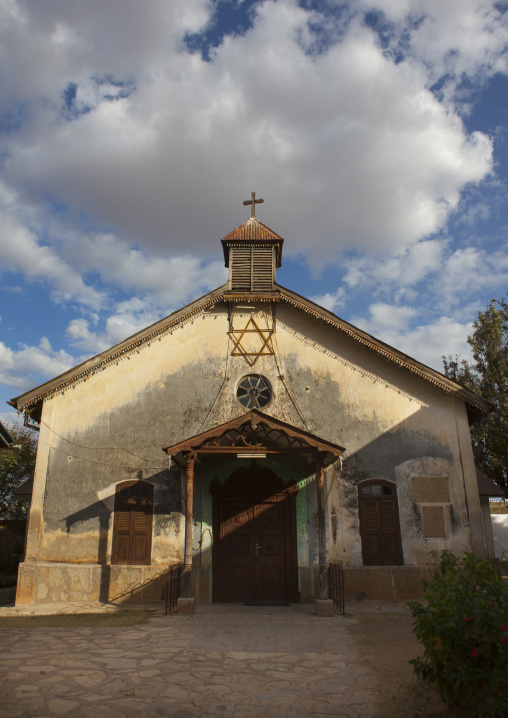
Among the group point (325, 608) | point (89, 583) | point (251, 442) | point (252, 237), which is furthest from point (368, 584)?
point (252, 237)

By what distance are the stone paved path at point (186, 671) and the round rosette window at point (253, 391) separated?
558cm

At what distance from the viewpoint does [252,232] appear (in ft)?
51.2

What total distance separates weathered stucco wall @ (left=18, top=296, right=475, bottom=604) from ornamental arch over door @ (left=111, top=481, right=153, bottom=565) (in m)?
0.19

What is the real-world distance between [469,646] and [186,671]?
373 centimetres

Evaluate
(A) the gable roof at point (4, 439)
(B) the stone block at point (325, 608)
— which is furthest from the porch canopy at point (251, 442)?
(A) the gable roof at point (4, 439)

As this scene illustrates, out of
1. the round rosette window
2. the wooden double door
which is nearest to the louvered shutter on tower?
the round rosette window

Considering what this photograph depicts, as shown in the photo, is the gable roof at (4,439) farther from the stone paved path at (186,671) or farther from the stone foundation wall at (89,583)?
the stone paved path at (186,671)

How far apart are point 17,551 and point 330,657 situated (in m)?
16.4

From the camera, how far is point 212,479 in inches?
503

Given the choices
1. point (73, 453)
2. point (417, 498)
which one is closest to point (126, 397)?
point (73, 453)

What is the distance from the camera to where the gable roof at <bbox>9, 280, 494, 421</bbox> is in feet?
42.6

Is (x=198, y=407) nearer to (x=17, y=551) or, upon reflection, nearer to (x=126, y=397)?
(x=126, y=397)

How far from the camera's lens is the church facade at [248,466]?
39.9 ft

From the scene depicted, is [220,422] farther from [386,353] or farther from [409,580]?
[409,580]
